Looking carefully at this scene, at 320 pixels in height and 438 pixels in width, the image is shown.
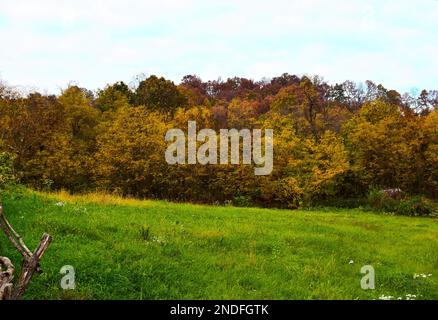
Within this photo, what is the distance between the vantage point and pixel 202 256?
12289 mm

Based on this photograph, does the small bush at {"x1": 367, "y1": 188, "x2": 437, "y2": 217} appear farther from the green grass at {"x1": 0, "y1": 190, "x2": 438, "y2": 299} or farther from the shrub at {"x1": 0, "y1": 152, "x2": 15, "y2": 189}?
the shrub at {"x1": 0, "y1": 152, "x2": 15, "y2": 189}

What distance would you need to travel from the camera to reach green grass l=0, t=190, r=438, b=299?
9.81 m

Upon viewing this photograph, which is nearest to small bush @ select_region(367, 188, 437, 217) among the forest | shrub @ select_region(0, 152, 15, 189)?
the forest

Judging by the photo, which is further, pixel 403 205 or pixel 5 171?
pixel 403 205

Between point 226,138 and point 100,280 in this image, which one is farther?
point 226,138

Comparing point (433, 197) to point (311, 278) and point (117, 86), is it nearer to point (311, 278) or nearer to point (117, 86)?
point (311, 278)

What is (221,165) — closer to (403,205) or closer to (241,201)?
(241,201)

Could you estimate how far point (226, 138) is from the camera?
130ft

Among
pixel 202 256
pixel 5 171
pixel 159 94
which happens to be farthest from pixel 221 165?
pixel 159 94

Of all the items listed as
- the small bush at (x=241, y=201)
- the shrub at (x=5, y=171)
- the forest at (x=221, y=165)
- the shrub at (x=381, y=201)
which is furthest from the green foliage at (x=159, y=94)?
the shrub at (x=5, y=171)

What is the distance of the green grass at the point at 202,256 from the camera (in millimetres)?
9812
